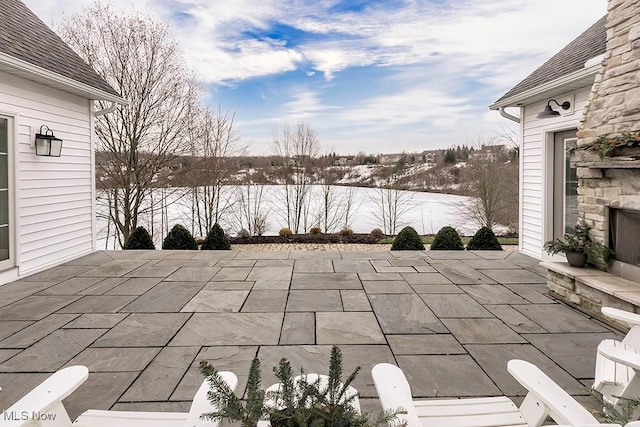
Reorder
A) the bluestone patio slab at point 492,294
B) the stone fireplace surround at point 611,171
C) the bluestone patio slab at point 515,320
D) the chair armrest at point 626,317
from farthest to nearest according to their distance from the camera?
1. the bluestone patio slab at point 492,294
2. the stone fireplace surround at point 611,171
3. the bluestone patio slab at point 515,320
4. the chair armrest at point 626,317

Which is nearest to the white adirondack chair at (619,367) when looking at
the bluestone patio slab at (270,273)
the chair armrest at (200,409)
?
the chair armrest at (200,409)

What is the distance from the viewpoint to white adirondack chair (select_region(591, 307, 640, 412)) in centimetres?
159

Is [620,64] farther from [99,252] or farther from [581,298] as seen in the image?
[99,252]

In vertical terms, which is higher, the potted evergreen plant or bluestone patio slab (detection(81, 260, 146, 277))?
the potted evergreen plant

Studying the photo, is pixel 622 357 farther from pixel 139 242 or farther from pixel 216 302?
pixel 139 242

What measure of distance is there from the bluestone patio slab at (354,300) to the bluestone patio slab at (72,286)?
9.06 ft

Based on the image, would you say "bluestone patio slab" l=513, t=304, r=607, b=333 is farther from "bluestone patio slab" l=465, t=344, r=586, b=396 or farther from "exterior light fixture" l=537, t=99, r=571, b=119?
"exterior light fixture" l=537, t=99, r=571, b=119

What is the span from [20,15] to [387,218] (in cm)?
939

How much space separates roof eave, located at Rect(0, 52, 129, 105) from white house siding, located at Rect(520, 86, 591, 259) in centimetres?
624

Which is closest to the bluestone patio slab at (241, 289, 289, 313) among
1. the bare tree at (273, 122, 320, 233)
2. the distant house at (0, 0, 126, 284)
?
the distant house at (0, 0, 126, 284)

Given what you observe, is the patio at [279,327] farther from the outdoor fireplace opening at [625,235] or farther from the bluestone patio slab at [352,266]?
the outdoor fireplace opening at [625,235]

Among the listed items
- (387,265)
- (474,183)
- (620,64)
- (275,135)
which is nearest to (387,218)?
(474,183)

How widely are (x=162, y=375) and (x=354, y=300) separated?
2.00 m

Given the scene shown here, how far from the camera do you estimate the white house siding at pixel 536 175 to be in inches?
228
